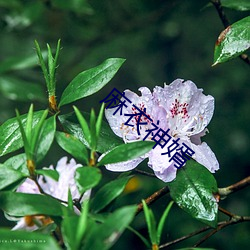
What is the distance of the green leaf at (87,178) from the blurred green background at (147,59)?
4.04ft

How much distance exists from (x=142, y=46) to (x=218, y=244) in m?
0.96

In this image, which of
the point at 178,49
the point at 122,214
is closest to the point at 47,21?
the point at 178,49

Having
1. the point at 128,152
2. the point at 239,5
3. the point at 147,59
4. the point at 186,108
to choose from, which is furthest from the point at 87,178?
the point at 147,59

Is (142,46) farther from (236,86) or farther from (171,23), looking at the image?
(236,86)

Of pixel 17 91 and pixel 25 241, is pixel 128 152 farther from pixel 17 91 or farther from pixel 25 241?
pixel 17 91

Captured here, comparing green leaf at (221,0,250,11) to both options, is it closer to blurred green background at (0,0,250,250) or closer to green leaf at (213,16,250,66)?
green leaf at (213,16,250,66)

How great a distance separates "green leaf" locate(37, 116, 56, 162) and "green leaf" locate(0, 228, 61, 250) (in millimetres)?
220

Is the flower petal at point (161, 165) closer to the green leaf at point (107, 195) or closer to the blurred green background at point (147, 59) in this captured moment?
the green leaf at point (107, 195)

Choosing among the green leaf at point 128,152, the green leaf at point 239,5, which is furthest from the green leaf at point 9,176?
the green leaf at point 239,5

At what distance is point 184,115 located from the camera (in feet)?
3.85

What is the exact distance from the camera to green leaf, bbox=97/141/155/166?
940 millimetres

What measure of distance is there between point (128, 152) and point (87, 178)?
0.29ft

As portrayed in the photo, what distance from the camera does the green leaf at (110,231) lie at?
77 cm

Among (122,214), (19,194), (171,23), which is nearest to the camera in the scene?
(122,214)
